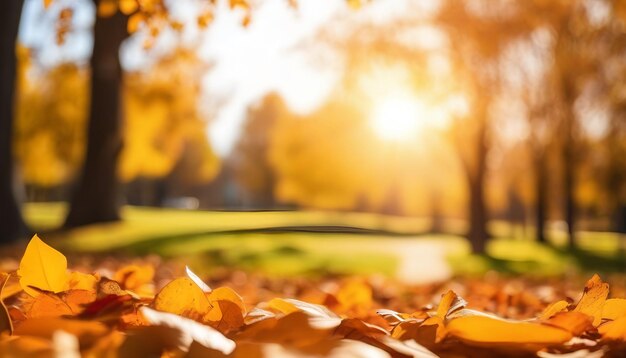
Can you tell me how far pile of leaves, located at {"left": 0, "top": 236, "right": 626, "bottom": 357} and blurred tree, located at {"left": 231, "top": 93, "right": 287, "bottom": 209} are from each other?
53.6m

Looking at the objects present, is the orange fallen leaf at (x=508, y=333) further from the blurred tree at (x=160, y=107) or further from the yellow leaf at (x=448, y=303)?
the blurred tree at (x=160, y=107)

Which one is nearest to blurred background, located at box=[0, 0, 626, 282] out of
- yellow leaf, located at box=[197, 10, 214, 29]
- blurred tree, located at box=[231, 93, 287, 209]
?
yellow leaf, located at box=[197, 10, 214, 29]

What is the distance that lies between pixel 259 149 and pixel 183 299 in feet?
184

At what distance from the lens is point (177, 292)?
1107 millimetres

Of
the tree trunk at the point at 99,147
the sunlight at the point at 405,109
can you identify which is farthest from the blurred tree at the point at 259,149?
the tree trunk at the point at 99,147

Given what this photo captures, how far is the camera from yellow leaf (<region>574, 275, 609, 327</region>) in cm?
126

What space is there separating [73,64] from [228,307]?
17.7 meters

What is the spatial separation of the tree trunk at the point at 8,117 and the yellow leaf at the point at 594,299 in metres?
10.5

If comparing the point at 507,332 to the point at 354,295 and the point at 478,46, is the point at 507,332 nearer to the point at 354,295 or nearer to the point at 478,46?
the point at 354,295

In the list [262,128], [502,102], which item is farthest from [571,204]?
[262,128]

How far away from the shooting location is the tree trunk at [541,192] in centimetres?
2738

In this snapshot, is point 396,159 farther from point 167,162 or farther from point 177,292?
point 177,292

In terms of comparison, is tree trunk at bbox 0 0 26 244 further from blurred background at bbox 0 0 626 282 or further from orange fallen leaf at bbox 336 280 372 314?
orange fallen leaf at bbox 336 280 372 314

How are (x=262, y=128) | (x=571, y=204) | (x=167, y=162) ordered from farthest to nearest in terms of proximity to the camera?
(x=262, y=128), (x=167, y=162), (x=571, y=204)
